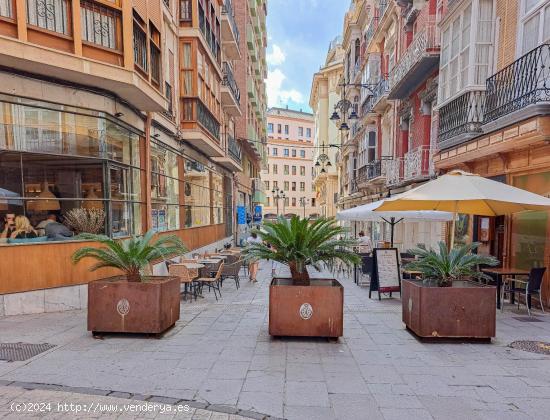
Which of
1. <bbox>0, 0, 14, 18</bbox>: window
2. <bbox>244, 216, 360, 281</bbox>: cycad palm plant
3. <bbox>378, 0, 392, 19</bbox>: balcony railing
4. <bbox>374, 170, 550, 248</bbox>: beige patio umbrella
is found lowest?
<bbox>244, 216, 360, 281</bbox>: cycad palm plant

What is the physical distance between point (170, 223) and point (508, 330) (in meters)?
10.4

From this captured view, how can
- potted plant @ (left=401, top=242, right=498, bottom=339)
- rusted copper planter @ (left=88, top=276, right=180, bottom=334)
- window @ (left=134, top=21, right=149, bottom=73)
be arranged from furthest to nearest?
window @ (left=134, top=21, right=149, bottom=73)
rusted copper planter @ (left=88, top=276, right=180, bottom=334)
potted plant @ (left=401, top=242, right=498, bottom=339)

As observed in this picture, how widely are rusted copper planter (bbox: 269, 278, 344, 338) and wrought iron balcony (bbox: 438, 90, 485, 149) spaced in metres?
6.97

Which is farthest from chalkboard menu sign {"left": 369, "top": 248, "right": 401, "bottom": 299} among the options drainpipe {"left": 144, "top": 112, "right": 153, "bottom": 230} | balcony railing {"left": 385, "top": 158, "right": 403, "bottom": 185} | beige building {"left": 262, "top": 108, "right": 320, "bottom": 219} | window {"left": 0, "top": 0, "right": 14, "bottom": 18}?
beige building {"left": 262, "top": 108, "right": 320, "bottom": 219}

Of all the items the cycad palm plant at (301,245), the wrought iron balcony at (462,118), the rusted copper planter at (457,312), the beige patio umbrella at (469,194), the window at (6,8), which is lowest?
the rusted copper planter at (457,312)

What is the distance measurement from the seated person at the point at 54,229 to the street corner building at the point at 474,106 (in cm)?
1005

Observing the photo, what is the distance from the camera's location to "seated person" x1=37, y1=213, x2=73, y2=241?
732cm

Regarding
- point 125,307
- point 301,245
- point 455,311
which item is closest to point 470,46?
point 455,311

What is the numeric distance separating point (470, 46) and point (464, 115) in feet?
6.16

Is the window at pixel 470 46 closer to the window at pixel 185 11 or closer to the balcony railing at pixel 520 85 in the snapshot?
the balcony railing at pixel 520 85

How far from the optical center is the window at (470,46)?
369 inches

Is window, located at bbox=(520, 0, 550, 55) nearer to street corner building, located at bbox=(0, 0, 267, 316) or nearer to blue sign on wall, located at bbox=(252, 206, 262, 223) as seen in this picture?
street corner building, located at bbox=(0, 0, 267, 316)

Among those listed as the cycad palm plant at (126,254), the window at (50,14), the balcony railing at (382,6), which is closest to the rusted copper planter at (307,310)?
the cycad palm plant at (126,254)

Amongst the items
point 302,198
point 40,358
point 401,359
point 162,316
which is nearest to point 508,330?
point 401,359
